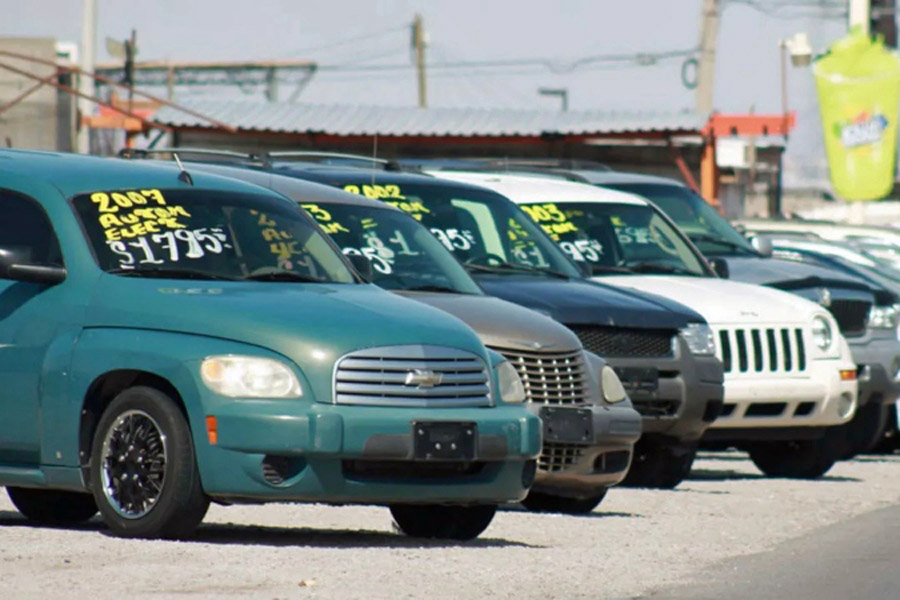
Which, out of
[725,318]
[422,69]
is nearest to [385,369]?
[725,318]

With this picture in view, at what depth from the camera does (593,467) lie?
11641mm

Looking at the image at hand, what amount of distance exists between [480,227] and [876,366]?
15.6 feet

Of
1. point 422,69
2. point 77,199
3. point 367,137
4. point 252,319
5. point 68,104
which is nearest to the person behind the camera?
point 252,319

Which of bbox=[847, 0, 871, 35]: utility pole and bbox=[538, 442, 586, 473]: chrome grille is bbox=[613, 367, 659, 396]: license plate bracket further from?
bbox=[847, 0, 871, 35]: utility pole

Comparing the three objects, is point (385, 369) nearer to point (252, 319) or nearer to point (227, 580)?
point (252, 319)

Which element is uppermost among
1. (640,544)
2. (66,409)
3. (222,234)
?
(222,234)

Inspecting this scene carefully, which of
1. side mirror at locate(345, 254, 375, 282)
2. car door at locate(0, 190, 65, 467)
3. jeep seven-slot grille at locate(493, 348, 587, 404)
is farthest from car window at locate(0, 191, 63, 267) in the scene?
jeep seven-slot grille at locate(493, 348, 587, 404)

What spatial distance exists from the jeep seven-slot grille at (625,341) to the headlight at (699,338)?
156 mm

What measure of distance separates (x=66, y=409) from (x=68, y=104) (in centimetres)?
3321

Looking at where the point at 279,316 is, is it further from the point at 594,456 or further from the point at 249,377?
the point at 594,456

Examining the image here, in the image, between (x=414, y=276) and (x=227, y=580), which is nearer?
(x=227, y=580)

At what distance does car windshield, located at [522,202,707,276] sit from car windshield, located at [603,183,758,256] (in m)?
1.73

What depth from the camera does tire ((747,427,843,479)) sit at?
1634cm

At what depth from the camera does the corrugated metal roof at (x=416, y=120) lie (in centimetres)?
3869
